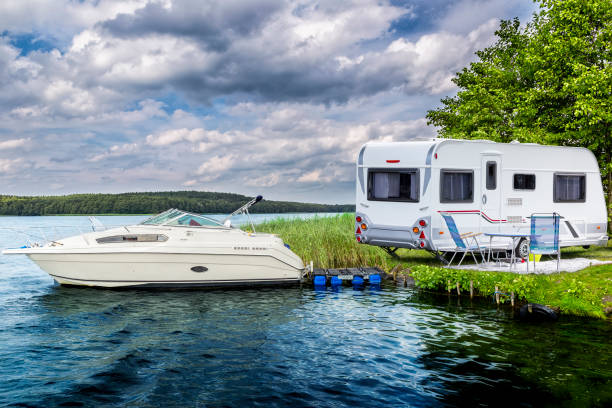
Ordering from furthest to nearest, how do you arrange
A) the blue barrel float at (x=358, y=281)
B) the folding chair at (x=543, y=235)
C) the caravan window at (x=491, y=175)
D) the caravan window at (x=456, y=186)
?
the blue barrel float at (x=358, y=281) → the caravan window at (x=491, y=175) → the caravan window at (x=456, y=186) → the folding chair at (x=543, y=235)

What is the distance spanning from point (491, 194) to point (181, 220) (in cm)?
844

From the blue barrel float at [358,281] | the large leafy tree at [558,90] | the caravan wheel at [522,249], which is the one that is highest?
the large leafy tree at [558,90]

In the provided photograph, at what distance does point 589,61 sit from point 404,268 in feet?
41.6

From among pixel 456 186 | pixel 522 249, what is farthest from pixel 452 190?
pixel 522 249

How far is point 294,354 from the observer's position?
7324 mm

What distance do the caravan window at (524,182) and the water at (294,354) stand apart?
13.9 feet

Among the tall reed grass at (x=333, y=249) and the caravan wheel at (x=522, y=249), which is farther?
the tall reed grass at (x=333, y=249)

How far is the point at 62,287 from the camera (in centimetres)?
1266

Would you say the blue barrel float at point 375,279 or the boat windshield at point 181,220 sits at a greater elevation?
the boat windshield at point 181,220

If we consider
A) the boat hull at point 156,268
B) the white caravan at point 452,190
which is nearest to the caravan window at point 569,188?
the white caravan at point 452,190

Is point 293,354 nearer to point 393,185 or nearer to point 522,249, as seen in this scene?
point 393,185

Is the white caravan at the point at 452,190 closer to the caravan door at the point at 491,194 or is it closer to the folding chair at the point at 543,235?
the caravan door at the point at 491,194

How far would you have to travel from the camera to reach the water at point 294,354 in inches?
231

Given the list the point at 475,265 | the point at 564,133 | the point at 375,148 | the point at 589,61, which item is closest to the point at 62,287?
the point at 375,148
